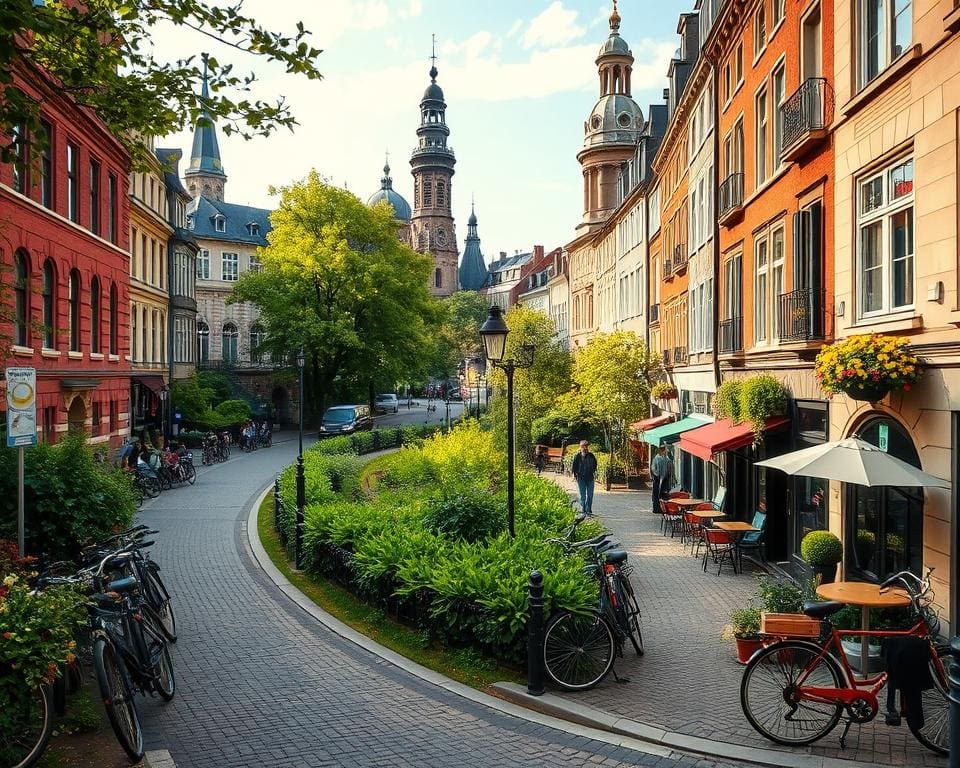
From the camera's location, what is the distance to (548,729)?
7684 millimetres

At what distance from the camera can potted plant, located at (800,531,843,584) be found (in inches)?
429

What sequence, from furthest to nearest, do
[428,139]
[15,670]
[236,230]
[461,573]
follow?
1. [428,139]
2. [236,230]
3. [461,573]
4. [15,670]

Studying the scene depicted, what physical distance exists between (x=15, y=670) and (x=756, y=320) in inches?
566

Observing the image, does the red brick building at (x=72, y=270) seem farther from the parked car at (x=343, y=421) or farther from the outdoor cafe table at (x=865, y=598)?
the outdoor cafe table at (x=865, y=598)

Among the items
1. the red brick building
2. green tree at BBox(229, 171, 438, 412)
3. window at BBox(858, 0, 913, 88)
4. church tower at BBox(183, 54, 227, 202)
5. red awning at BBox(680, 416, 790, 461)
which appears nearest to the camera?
window at BBox(858, 0, 913, 88)

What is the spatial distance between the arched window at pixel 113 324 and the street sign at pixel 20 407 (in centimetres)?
1874

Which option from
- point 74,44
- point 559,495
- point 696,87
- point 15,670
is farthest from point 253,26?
point 696,87

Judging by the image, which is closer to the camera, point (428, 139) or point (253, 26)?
point (253, 26)

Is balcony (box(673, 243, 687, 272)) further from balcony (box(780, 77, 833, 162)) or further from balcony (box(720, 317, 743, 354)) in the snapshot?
balcony (box(780, 77, 833, 162))

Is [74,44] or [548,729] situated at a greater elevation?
[74,44]

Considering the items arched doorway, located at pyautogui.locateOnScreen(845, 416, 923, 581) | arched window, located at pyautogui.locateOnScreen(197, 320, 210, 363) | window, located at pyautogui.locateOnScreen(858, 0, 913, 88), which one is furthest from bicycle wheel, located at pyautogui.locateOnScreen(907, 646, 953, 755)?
arched window, located at pyautogui.locateOnScreen(197, 320, 210, 363)

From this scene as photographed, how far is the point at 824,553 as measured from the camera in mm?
10898

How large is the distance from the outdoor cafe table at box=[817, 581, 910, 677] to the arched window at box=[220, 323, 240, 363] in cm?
6600

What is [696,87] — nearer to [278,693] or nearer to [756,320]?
[756,320]
